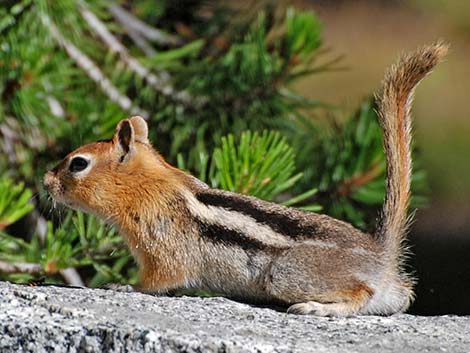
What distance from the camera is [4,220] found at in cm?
226

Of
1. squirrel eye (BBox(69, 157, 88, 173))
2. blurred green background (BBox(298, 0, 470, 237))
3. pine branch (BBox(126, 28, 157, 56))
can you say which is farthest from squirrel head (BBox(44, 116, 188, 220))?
blurred green background (BBox(298, 0, 470, 237))

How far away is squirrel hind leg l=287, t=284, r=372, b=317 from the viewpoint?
197 cm

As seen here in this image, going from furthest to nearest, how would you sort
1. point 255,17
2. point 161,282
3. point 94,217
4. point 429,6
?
point 429,6 < point 255,17 < point 94,217 < point 161,282

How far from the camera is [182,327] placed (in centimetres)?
172

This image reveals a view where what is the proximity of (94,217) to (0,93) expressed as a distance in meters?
0.36

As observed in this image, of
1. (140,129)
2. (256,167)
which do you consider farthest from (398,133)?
(140,129)

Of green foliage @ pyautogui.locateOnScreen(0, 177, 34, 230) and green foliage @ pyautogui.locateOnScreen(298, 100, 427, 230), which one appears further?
green foliage @ pyautogui.locateOnScreen(298, 100, 427, 230)

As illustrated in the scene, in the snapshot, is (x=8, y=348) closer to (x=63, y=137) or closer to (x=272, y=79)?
(x=63, y=137)

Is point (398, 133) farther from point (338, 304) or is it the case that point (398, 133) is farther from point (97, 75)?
point (97, 75)

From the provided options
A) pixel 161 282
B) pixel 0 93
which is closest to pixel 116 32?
pixel 0 93

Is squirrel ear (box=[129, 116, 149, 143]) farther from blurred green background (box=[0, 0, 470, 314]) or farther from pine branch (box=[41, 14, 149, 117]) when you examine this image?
pine branch (box=[41, 14, 149, 117])

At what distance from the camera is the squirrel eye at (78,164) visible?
236 cm

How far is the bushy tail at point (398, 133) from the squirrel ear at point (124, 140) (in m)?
0.45

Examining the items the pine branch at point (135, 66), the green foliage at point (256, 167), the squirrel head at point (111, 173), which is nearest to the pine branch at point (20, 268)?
the squirrel head at point (111, 173)
